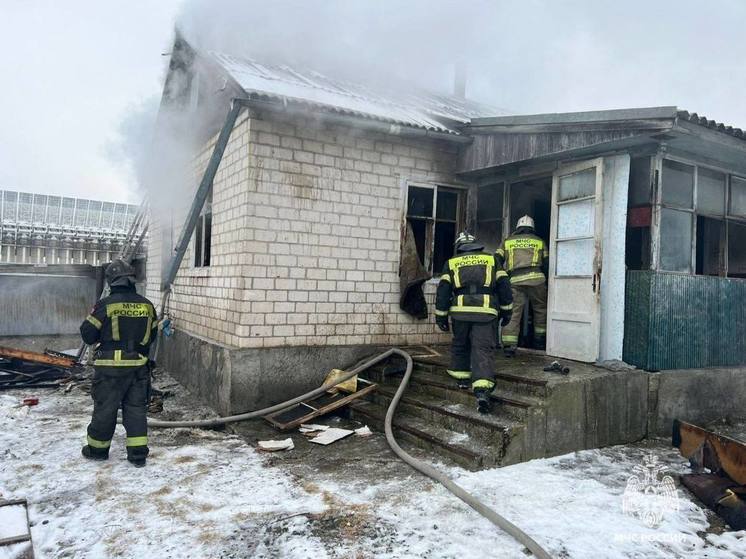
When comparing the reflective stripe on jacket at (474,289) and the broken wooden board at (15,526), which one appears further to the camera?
the reflective stripe on jacket at (474,289)

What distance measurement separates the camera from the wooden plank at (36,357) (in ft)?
27.2

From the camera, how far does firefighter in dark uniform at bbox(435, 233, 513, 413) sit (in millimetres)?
5324

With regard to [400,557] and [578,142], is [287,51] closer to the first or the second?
[578,142]

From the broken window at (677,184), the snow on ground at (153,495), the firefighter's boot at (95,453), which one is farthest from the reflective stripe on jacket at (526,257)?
the firefighter's boot at (95,453)

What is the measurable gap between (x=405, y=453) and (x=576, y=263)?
330cm

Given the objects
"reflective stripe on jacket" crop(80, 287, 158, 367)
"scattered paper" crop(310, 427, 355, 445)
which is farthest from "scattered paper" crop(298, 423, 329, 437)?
"reflective stripe on jacket" crop(80, 287, 158, 367)

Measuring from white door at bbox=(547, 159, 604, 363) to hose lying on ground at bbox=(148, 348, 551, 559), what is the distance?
197 centimetres

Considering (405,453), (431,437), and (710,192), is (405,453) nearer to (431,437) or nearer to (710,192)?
(431,437)

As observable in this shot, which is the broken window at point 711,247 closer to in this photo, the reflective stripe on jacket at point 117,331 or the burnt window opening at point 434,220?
the burnt window opening at point 434,220

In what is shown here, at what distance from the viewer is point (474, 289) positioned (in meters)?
5.53

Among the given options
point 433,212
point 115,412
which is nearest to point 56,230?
point 433,212

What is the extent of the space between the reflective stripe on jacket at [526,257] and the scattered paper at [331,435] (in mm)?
2915

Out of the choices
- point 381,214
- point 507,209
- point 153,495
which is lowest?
point 153,495

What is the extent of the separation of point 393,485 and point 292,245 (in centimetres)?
344
